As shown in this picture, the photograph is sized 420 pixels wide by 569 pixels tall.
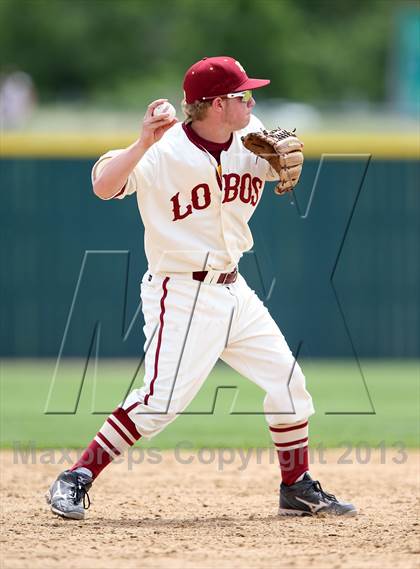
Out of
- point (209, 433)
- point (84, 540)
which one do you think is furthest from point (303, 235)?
point (84, 540)

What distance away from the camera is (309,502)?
541 centimetres

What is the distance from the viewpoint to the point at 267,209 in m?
11.9

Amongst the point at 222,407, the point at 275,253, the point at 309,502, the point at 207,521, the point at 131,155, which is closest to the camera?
the point at 131,155

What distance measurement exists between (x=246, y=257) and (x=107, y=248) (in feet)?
6.13

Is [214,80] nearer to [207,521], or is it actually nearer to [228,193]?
[228,193]

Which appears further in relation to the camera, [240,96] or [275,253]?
[275,253]

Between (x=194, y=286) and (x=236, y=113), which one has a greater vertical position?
(x=236, y=113)

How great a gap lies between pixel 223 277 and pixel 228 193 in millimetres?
366

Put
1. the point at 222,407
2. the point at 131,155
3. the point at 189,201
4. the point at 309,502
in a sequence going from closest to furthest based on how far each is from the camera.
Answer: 1. the point at 131,155
2. the point at 189,201
3. the point at 309,502
4. the point at 222,407

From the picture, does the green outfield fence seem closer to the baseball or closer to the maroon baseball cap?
the maroon baseball cap

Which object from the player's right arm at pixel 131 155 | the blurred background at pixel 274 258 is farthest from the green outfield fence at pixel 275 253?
the player's right arm at pixel 131 155

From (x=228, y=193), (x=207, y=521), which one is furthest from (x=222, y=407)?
(x=228, y=193)

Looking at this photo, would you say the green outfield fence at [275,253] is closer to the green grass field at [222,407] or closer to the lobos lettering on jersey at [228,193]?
the green grass field at [222,407]

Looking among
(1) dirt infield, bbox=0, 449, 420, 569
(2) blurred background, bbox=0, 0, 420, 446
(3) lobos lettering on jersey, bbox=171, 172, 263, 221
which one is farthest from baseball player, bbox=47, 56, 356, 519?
(2) blurred background, bbox=0, 0, 420, 446
